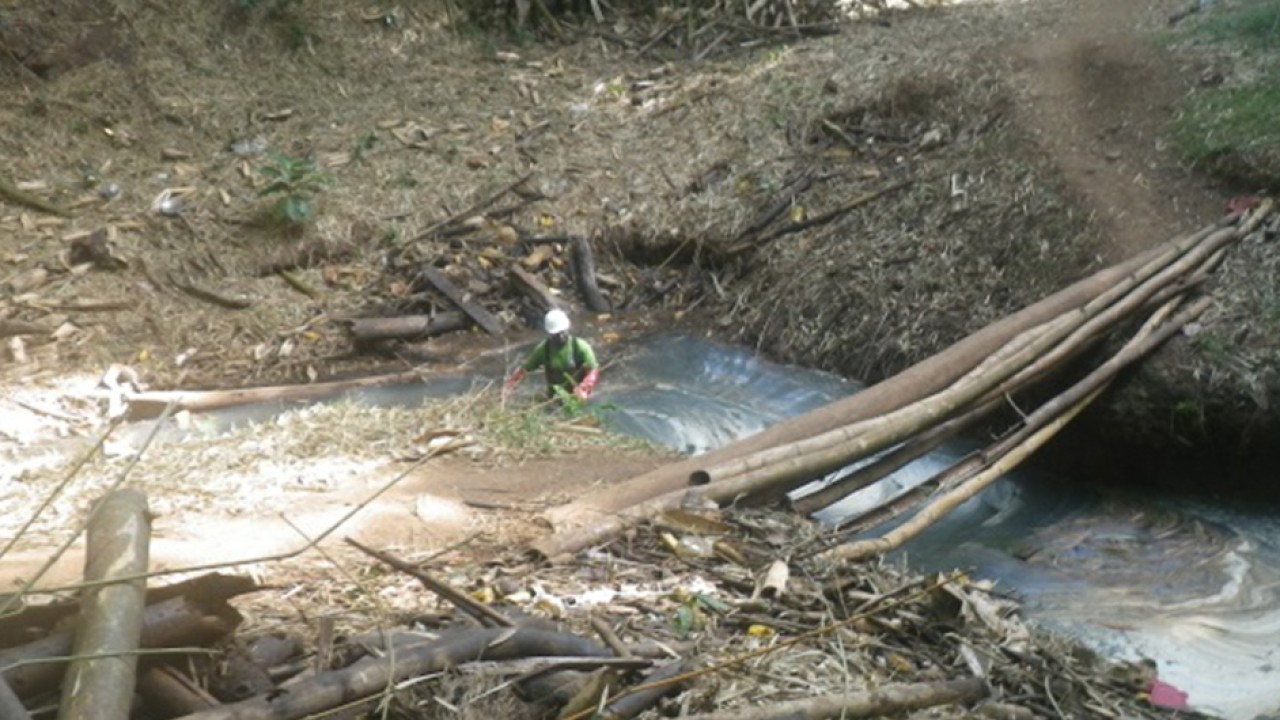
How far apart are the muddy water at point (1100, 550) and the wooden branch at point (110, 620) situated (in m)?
3.90

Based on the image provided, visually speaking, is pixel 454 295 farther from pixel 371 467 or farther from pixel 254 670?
pixel 254 670

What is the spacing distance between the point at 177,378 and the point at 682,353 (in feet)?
14.1

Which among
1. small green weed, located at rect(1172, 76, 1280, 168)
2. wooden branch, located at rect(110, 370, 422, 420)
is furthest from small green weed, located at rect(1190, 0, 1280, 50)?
wooden branch, located at rect(110, 370, 422, 420)

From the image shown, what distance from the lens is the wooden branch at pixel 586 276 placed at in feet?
41.5

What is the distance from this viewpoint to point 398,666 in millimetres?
3832

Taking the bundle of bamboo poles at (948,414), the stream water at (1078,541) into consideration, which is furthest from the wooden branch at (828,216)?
the bundle of bamboo poles at (948,414)

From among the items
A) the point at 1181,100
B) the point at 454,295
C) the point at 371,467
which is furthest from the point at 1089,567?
the point at 454,295

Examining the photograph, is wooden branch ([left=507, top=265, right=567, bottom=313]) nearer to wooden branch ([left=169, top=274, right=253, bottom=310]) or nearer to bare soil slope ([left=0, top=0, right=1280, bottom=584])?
bare soil slope ([left=0, top=0, right=1280, bottom=584])

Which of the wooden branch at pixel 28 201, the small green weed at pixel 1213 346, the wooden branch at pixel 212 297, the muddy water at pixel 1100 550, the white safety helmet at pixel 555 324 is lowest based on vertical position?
the muddy water at pixel 1100 550

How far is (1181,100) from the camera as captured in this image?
11742mm

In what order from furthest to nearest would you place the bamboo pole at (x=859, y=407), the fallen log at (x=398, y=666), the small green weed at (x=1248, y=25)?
the small green weed at (x=1248, y=25) → the bamboo pole at (x=859, y=407) → the fallen log at (x=398, y=666)

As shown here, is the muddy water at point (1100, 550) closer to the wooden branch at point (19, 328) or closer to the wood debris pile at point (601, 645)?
the wood debris pile at point (601, 645)

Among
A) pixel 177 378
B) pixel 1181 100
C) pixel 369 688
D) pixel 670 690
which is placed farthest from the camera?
pixel 1181 100

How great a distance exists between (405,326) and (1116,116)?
673cm
